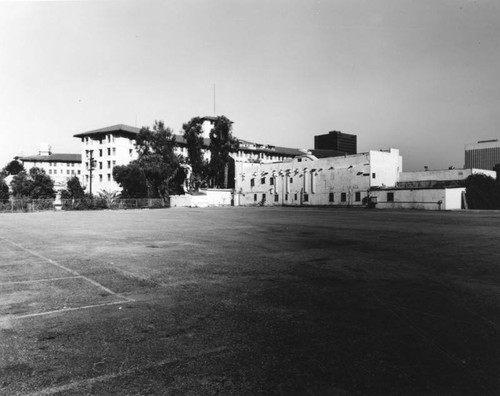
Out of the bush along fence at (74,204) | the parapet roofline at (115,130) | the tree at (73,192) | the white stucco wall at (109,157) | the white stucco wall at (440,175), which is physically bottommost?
the bush along fence at (74,204)

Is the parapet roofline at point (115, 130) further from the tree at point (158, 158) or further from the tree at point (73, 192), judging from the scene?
the tree at point (158, 158)

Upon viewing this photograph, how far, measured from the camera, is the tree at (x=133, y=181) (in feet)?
212

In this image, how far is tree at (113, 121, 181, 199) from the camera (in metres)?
63.8

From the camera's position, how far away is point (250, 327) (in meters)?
4.59

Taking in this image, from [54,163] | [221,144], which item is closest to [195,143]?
[221,144]

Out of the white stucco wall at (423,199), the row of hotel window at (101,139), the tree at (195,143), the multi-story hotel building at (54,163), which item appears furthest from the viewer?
the multi-story hotel building at (54,163)

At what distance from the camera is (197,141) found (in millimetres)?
67250

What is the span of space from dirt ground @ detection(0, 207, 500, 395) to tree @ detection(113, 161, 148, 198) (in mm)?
57085

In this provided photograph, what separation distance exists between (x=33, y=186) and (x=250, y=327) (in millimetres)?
63342

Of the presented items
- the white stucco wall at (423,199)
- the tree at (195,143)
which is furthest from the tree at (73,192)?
the white stucco wall at (423,199)

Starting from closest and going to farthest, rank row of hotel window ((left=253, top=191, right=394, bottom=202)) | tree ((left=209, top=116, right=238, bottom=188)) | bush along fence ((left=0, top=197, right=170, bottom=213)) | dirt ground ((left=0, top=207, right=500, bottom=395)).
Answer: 1. dirt ground ((left=0, top=207, right=500, bottom=395))
2. bush along fence ((left=0, top=197, right=170, bottom=213))
3. row of hotel window ((left=253, top=191, right=394, bottom=202))
4. tree ((left=209, top=116, right=238, bottom=188))

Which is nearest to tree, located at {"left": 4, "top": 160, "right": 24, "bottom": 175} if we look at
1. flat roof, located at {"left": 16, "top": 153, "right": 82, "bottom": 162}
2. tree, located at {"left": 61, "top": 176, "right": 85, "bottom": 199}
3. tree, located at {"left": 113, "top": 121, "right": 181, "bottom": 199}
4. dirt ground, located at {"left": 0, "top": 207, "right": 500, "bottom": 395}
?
flat roof, located at {"left": 16, "top": 153, "right": 82, "bottom": 162}

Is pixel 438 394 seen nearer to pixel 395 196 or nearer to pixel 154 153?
pixel 395 196

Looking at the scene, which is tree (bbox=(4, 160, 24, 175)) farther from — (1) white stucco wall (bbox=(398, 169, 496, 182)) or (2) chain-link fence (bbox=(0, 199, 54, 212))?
(1) white stucco wall (bbox=(398, 169, 496, 182))
